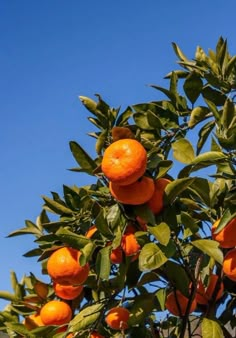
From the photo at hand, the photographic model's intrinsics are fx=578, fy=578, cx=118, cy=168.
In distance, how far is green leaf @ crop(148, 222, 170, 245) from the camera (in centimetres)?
146

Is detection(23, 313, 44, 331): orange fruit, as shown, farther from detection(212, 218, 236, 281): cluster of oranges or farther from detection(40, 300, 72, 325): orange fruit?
detection(212, 218, 236, 281): cluster of oranges

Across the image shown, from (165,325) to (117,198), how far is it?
2.63 ft

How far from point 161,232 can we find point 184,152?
24 cm

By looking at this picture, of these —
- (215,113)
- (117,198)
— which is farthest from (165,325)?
(215,113)

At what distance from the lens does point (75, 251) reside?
1680mm

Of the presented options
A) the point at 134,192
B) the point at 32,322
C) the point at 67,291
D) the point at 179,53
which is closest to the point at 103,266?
the point at 134,192

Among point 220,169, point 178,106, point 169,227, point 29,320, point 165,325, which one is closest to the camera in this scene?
point 220,169

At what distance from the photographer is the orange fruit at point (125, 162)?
1.49 meters

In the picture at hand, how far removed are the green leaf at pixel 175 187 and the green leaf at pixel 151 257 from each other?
153 mm

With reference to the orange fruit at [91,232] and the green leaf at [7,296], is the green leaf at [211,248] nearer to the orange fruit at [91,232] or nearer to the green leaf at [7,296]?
the orange fruit at [91,232]

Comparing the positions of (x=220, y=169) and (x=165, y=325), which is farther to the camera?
(x=165, y=325)

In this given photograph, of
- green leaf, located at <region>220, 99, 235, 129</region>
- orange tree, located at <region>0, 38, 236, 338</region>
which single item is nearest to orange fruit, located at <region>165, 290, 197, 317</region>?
orange tree, located at <region>0, 38, 236, 338</region>

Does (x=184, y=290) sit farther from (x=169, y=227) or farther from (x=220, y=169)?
(x=220, y=169)

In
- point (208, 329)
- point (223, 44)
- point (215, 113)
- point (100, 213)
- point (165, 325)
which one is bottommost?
point (165, 325)
